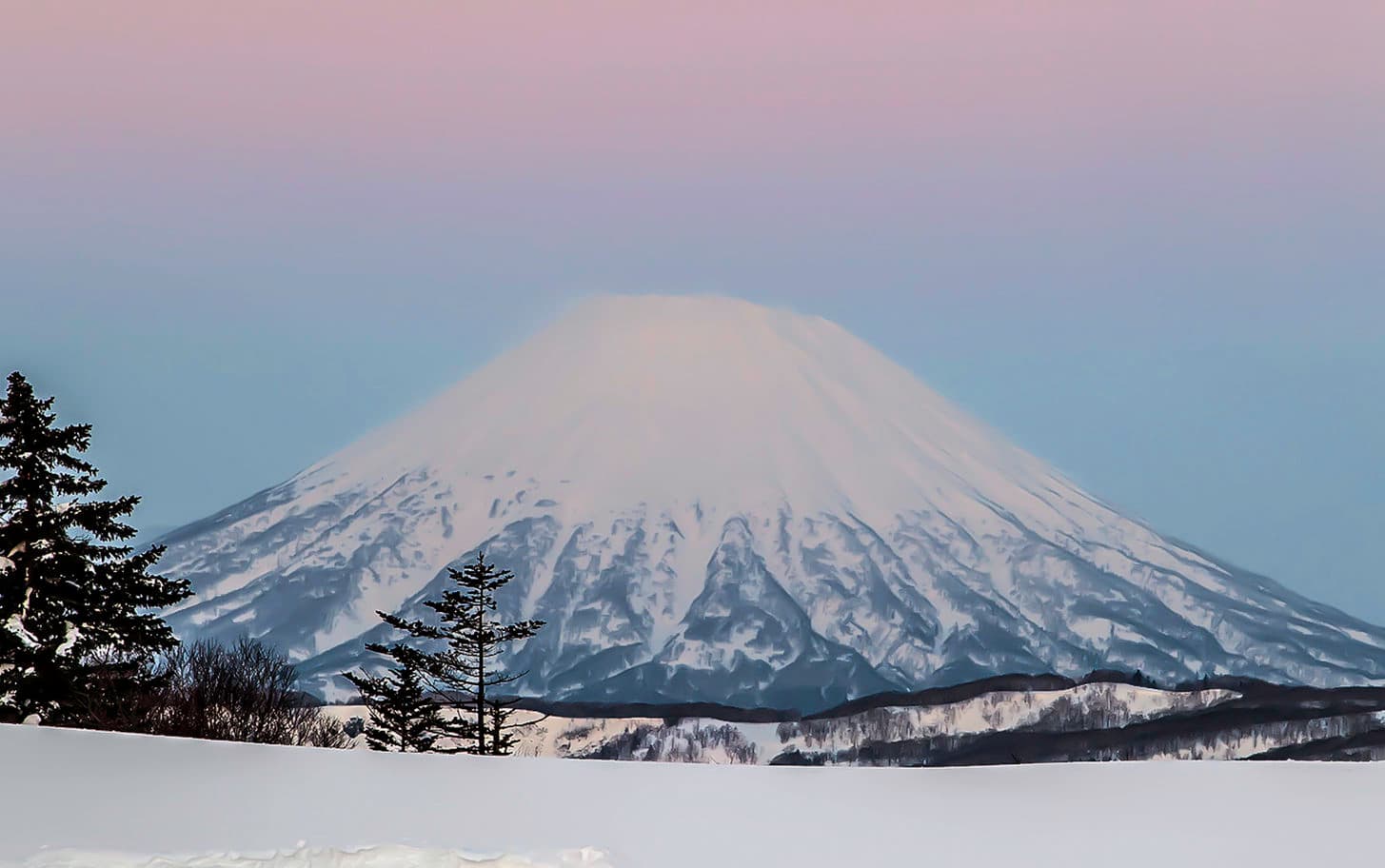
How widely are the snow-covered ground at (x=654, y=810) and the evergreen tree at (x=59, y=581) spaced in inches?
242

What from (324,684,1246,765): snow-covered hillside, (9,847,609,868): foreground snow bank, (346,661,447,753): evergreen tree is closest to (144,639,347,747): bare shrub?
(9,847,609,868): foreground snow bank

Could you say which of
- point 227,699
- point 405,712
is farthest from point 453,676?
A: point 227,699

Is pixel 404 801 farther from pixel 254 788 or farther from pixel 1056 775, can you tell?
pixel 1056 775

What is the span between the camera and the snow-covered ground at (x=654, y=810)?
10203 mm

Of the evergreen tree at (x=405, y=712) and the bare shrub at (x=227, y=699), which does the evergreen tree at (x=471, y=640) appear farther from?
the bare shrub at (x=227, y=699)

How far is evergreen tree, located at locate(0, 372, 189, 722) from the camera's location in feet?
58.5

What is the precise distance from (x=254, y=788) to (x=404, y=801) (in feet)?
3.68

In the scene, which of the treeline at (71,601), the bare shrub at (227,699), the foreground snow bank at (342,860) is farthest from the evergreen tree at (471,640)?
the foreground snow bank at (342,860)

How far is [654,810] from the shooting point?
10914 mm

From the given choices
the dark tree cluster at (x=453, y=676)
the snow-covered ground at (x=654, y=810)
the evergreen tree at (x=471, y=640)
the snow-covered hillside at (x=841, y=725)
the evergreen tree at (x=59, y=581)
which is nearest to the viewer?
the snow-covered ground at (x=654, y=810)

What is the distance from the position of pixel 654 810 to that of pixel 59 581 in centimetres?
1022

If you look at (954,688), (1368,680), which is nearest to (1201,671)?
(1368,680)

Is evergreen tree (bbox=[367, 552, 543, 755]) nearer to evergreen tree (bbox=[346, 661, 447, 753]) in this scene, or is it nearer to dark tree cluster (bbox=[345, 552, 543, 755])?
dark tree cluster (bbox=[345, 552, 543, 755])

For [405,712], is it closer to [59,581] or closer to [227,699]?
[227,699]
